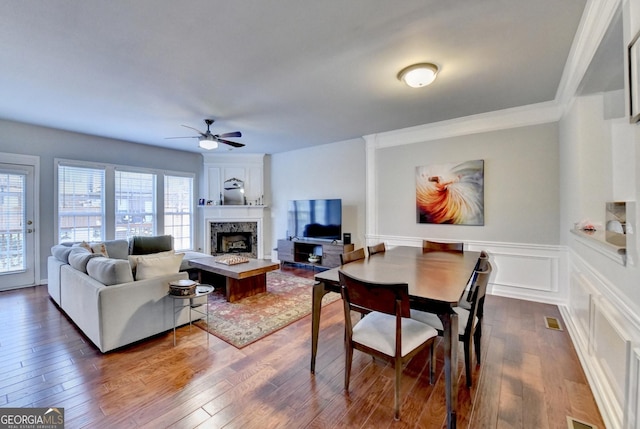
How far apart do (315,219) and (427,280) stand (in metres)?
3.80

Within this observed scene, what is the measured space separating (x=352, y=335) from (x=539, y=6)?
2.57 m

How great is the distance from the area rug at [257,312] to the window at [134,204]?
2.84 metres

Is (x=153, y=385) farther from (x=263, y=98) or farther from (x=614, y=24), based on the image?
(x=614, y=24)

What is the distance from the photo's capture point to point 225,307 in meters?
3.36

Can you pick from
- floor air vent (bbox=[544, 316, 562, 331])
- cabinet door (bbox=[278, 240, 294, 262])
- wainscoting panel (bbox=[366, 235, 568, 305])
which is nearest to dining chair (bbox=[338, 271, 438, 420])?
floor air vent (bbox=[544, 316, 562, 331])

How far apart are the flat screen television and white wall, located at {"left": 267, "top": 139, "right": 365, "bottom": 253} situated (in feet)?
1.05

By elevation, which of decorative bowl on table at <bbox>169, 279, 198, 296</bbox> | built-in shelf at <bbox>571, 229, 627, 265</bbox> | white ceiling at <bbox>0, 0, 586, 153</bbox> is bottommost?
decorative bowl on table at <bbox>169, 279, 198, 296</bbox>

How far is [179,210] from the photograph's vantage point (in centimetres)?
621

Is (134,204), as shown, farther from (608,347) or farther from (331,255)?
(608,347)

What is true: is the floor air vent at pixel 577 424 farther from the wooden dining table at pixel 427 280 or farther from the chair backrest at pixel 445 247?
the chair backrest at pixel 445 247

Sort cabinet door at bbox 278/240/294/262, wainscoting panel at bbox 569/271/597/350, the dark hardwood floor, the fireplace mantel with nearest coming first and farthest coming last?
the dark hardwood floor → wainscoting panel at bbox 569/271/597/350 → cabinet door at bbox 278/240/294/262 → the fireplace mantel

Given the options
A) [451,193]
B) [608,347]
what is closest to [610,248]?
[608,347]

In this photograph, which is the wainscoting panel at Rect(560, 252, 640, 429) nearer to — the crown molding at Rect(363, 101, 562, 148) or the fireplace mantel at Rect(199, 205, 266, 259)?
the crown molding at Rect(363, 101, 562, 148)

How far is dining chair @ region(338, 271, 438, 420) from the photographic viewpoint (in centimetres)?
148
